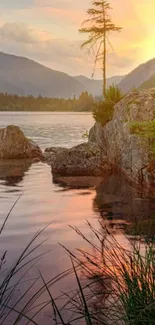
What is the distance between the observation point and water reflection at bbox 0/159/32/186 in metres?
19.5

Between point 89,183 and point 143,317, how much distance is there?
15.6 meters

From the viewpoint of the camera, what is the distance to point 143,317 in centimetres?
369

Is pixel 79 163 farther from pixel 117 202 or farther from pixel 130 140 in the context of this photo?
pixel 117 202

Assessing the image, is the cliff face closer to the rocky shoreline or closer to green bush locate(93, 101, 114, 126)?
the rocky shoreline

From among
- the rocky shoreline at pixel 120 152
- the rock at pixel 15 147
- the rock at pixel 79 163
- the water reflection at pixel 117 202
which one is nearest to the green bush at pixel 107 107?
the rocky shoreline at pixel 120 152

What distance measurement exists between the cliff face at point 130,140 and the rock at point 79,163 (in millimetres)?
1042

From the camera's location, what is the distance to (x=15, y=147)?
28.7 metres

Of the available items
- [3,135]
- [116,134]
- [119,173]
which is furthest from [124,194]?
[3,135]

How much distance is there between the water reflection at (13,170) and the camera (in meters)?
19.5

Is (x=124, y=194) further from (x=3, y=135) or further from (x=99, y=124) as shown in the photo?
(x=3, y=135)

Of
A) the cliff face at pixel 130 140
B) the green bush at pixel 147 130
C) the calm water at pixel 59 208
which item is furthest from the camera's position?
the cliff face at pixel 130 140

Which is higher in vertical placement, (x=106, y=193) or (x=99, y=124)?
(x=99, y=124)

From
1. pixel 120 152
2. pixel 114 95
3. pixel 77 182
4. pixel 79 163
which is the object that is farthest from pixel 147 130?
pixel 114 95

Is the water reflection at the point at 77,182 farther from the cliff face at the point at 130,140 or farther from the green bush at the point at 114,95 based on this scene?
the green bush at the point at 114,95
